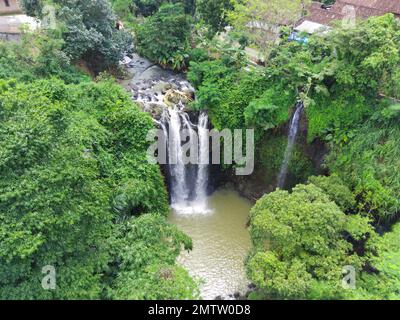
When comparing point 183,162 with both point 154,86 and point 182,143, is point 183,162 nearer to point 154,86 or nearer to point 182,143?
point 182,143

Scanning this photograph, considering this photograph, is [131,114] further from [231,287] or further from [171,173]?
[231,287]

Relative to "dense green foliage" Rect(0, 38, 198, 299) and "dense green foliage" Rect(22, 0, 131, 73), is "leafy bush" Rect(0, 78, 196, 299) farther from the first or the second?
"dense green foliage" Rect(22, 0, 131, 73)

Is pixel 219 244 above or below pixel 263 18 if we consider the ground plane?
below
